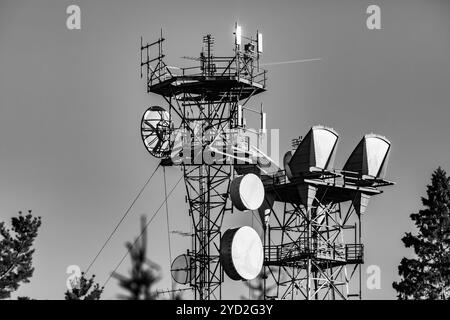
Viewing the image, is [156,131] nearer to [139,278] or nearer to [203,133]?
[203,133]

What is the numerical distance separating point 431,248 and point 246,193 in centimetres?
1984

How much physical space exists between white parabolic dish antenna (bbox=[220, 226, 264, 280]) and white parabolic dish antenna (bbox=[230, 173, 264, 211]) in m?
1.16

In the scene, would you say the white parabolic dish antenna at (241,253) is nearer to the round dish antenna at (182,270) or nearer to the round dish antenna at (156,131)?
the round dish antenna at (182,270)

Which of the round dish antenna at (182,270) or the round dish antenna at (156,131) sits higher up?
the round dish antenna at (156,131)

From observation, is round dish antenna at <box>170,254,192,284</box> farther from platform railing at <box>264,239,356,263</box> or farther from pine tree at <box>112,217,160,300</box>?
pine tree at <box>112,217,160,300</box>

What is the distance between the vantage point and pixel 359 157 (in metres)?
65.0

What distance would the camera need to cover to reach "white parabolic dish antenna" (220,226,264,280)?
5775 cm

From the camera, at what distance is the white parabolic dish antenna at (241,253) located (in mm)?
57750

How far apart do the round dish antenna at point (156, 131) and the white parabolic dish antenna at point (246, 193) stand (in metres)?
6.33

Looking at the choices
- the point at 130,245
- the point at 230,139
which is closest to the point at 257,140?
the point at 230,139

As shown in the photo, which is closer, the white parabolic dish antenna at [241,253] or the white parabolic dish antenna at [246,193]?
the white parabolic dish antenna at [241,253]

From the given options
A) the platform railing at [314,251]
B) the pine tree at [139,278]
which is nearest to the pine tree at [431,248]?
the platform railing at [314,251]
